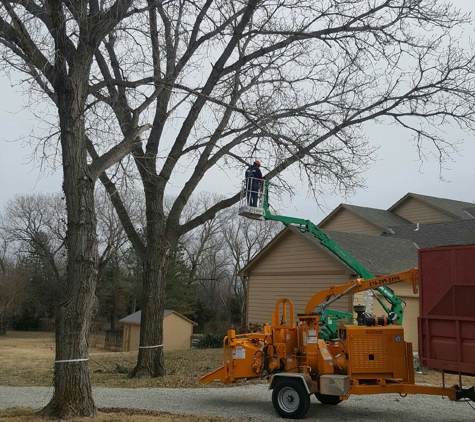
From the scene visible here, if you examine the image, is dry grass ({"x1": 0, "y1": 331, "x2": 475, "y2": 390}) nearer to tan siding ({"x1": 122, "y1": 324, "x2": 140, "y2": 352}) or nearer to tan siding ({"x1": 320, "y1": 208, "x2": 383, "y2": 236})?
tan siding ({"x1": 320, "y1": 208, "x2": 383, "y2": 236})

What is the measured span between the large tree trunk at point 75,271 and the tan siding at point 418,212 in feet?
82.0

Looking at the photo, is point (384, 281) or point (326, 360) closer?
point (326, 360)

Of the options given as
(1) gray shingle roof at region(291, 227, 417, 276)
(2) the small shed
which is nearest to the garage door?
(1) gray shingle roof at region(291, 227, 417, 276)

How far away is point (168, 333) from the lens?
114 feet

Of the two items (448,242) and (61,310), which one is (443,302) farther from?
(448,242)

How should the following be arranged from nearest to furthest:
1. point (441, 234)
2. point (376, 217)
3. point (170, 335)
Result: point (441, 234) < point (376, 217) < point (170, 335)

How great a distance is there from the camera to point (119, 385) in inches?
563

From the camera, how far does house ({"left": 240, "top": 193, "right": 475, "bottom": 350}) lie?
2097 cm

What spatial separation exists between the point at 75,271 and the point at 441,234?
20.2 m

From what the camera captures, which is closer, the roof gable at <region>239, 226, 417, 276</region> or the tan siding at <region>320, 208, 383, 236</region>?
the roof gable at <region>239, 226, 417, 276</region>

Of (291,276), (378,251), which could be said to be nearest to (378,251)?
(378,251)

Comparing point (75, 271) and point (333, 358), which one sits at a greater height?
point (75, 271)

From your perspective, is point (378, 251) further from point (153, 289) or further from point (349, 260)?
point (153, 289)

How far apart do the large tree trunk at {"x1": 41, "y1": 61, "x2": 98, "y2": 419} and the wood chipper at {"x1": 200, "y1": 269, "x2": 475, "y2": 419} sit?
3.32 metres
